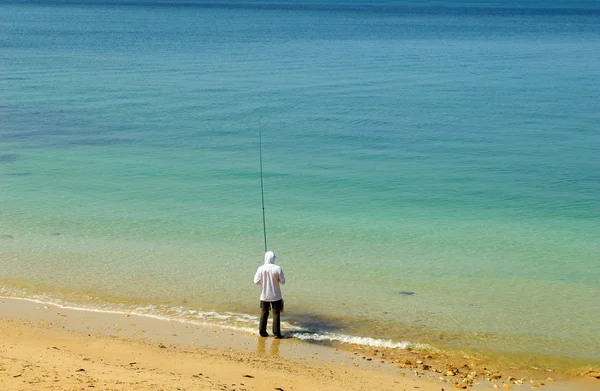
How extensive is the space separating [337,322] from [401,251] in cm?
373

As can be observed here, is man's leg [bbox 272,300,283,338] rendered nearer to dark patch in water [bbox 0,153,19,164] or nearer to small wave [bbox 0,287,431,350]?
small wave [bbox 0,287,431,350]

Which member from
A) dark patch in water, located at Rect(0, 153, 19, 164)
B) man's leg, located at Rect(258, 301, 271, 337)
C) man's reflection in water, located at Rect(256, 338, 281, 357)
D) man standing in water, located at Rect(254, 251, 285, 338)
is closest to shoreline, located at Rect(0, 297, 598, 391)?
man's reflection in water, located at Rect(256, 338, 281, 357)

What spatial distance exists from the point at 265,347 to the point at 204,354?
878mm

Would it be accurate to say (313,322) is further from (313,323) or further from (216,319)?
(216,319)

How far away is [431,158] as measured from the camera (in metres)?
22.8

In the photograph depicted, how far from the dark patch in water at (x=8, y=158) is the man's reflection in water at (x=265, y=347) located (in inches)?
538

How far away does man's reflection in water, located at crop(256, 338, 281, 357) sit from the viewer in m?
10.2

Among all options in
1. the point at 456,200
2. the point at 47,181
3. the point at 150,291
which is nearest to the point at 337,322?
the point at 150,291

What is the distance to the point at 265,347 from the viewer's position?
34.0 ft

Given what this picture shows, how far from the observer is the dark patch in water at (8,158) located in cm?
2194

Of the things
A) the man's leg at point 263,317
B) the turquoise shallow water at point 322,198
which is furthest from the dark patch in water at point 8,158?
the man's leg at point 263,317

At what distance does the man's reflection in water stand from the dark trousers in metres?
0.13

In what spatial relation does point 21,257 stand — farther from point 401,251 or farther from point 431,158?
point 431,158

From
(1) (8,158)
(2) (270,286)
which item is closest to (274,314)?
(2) (270,286)
